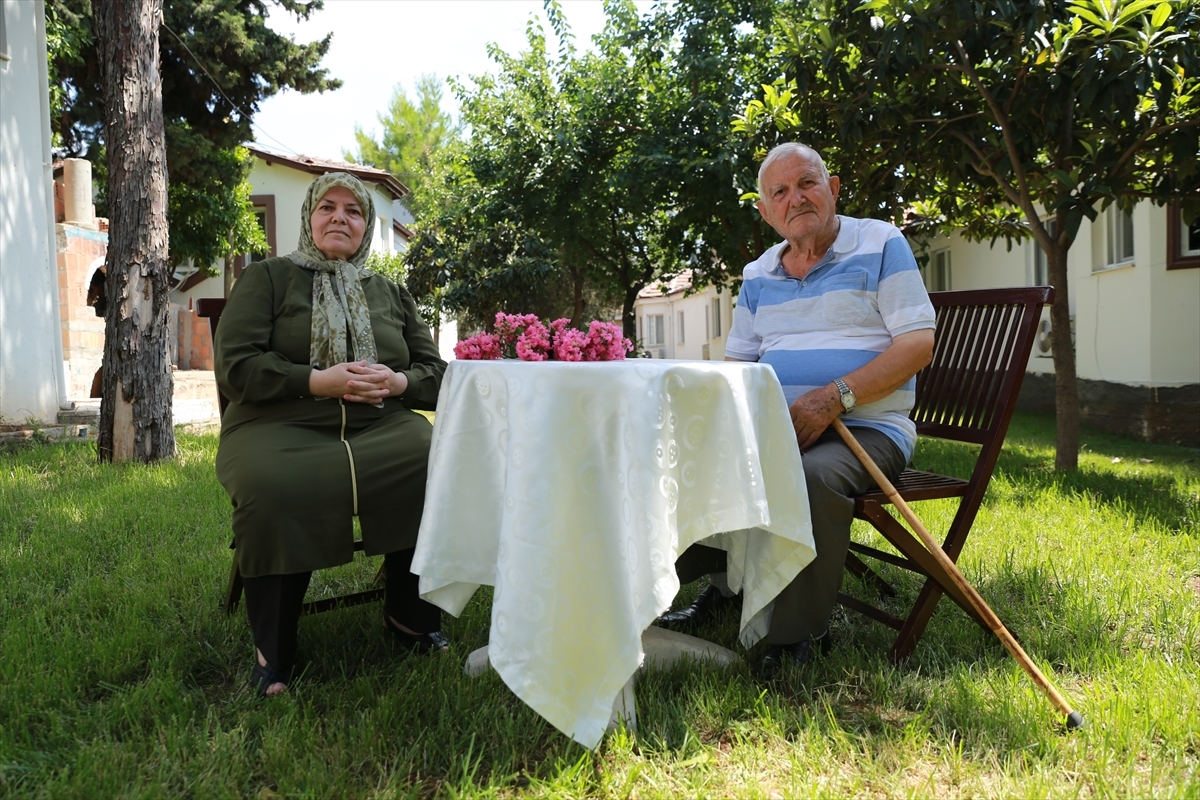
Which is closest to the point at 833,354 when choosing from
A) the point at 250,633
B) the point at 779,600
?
the point at 779,600

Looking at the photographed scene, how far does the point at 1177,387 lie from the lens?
29.3 ft

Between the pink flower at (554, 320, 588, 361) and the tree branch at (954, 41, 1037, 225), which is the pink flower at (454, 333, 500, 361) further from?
the tree branch at (954, 41, 1037, 225)

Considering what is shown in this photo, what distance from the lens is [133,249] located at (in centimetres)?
666

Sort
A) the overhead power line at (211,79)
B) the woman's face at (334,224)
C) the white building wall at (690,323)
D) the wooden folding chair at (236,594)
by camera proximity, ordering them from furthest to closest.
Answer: the white building wall at (690,323)
the overhead power line at (211,79)
the woman's face at (334,224)
the wooden folding chair at (236,594)

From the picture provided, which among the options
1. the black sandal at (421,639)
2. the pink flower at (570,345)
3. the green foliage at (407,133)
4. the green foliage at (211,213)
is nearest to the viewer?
the pink flower at (570,345)

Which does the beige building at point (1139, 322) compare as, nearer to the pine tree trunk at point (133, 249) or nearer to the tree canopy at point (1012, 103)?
the tree canopy at point (1012, 103)

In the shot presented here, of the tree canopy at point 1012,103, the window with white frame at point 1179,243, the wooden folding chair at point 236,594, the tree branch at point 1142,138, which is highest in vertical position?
the tree canopy at point 1012,103

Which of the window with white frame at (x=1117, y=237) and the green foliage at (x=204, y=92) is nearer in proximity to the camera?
the window with white frame at (x=1117, y=237)

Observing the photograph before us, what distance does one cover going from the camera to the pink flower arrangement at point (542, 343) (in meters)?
2.52

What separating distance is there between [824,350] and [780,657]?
1.00 m

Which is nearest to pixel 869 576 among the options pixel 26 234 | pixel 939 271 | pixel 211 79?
pixel 26 234

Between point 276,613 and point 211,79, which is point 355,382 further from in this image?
point 211,79

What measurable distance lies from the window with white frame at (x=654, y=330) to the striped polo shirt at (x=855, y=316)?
42.0m

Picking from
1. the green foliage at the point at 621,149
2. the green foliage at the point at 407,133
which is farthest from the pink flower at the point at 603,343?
the green foliage at the point at 407,133
